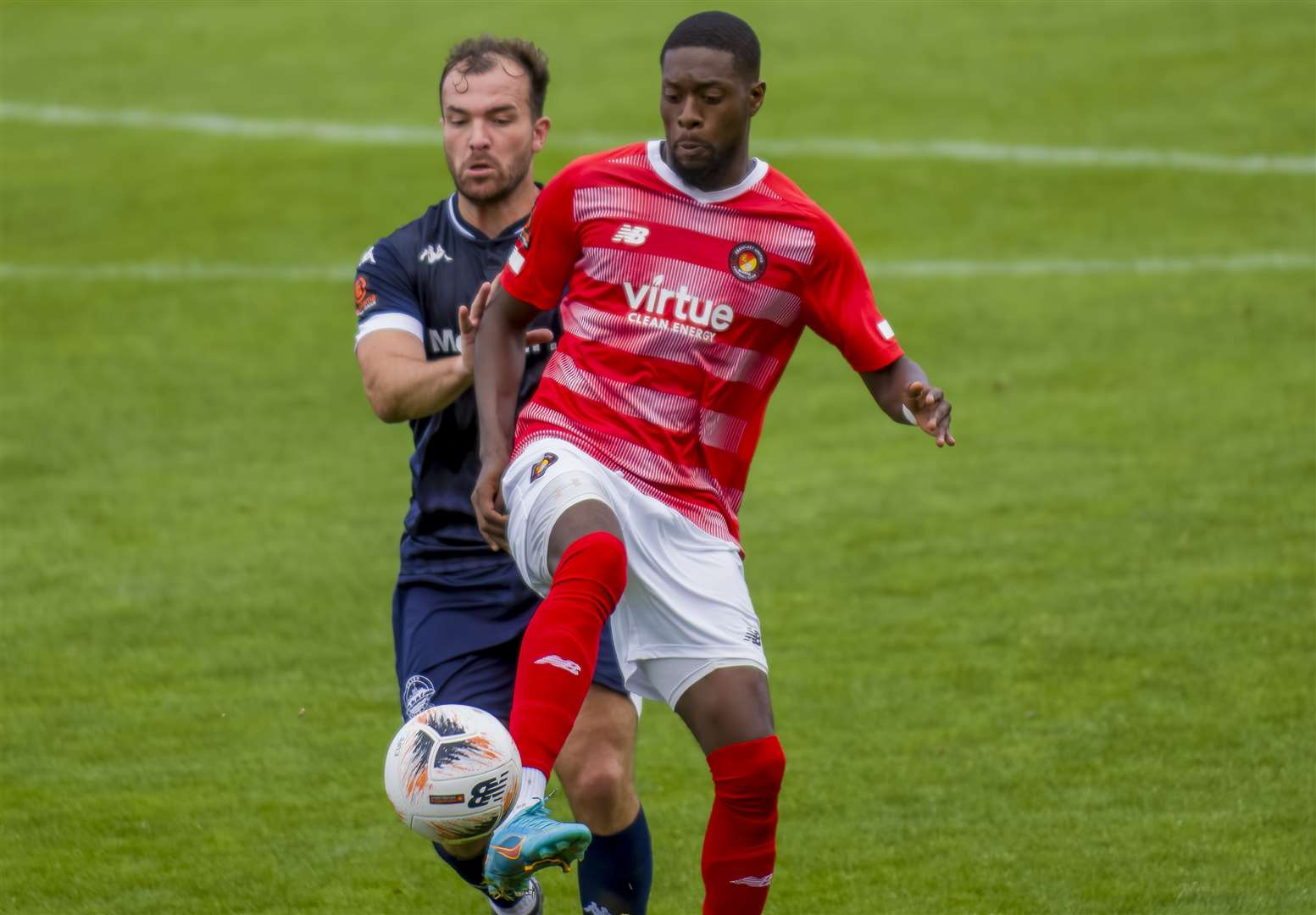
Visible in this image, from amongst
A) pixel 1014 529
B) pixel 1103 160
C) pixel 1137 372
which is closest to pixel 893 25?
pixel 1103 160

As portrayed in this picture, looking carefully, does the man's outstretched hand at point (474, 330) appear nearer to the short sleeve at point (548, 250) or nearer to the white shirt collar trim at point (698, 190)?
the short sleeve at point (548, 250)

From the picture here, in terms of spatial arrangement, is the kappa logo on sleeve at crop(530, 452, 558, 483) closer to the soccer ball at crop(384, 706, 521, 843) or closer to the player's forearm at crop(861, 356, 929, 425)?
the soccer ball at crop(384, 706, 521, 843)

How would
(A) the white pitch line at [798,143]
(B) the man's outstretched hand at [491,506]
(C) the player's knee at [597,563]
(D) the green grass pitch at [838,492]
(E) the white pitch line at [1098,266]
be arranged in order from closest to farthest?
(C) the player's knee at [597,563], (B) the man's outstretched hand at [491,506], (D) the green grass pitch at [838,492], (E) the white pitch line at [1098,266], (A) the white pitch line at [798,143]

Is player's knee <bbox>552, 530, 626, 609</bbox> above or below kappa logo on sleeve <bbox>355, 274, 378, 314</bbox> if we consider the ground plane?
below

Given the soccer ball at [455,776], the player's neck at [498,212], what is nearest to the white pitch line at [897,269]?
the player's neck at [498,212]

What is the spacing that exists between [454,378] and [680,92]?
1.08 m

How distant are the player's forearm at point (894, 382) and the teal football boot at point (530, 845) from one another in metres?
1.53

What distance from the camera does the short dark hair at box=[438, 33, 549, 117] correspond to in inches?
246

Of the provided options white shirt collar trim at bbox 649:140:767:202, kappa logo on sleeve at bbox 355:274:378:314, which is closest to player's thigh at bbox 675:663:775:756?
white shirt collar trim at bbox 649:140:767:202

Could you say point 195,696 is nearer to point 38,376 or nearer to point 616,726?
point 616,726

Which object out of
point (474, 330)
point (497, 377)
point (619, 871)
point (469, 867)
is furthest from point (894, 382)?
point (469, 867)

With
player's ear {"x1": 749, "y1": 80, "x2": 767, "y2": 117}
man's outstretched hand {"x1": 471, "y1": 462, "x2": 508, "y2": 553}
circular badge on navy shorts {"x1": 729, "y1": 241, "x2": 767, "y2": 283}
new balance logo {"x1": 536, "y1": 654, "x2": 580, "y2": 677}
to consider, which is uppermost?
player's ear {"x1": 749, "y1": 80, "x2": 767, "y2": 117}

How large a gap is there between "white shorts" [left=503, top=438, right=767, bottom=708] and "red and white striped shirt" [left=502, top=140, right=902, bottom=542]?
6 cm

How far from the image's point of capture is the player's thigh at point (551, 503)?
5.14m
